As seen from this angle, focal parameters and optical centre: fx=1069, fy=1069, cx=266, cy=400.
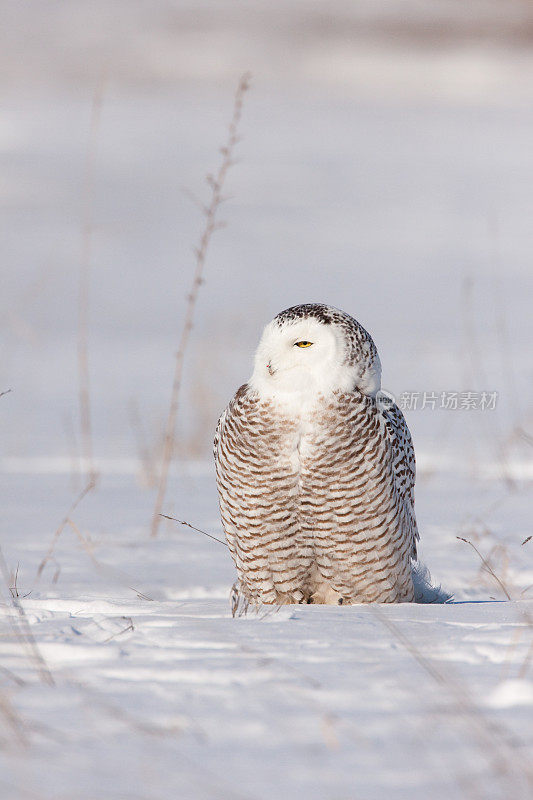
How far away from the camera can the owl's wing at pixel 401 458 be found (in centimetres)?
316

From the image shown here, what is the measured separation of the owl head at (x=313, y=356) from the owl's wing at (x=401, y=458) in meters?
0.13

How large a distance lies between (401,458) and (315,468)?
0.37 metres

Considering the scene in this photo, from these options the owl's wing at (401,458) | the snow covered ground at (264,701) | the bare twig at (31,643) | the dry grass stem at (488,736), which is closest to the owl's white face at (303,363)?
the owl's wing at (401,458)

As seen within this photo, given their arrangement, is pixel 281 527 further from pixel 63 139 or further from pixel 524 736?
pixel 63 139

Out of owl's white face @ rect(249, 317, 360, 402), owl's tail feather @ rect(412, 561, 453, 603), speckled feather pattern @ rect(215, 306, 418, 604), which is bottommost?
owl's tail feather @ rect(412, 561, 453, 603)

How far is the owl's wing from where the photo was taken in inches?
124

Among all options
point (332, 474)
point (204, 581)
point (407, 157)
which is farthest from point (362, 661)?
point (407, 157)

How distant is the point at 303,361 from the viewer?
3059 millimetres

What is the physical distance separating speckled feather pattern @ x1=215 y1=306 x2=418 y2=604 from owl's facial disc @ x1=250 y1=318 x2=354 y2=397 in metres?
0.04

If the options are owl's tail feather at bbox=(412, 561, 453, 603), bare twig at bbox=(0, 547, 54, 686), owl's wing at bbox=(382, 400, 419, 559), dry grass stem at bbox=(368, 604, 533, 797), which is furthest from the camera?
owl's tail feather at bbox=(412, 561, 453, 603)

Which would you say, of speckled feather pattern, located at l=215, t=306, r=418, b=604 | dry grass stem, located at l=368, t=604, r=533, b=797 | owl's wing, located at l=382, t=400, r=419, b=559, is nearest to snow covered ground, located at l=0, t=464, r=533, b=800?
dry grass stem, located at l=368, t=604, r=533, b=797

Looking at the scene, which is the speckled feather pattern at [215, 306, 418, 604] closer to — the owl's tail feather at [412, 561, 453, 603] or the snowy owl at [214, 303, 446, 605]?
the snowy owl at [214, 303, 446, 605]

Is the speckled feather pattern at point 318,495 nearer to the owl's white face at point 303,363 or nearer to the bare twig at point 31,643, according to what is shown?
the owl's white face at point 303,363

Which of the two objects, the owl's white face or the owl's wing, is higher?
the owl's white face
